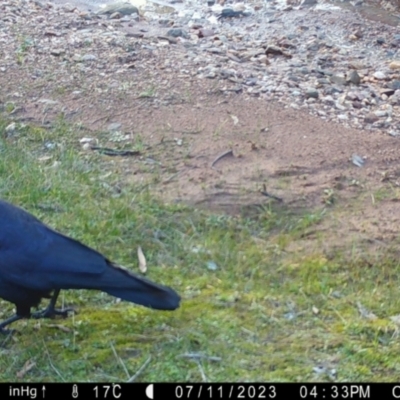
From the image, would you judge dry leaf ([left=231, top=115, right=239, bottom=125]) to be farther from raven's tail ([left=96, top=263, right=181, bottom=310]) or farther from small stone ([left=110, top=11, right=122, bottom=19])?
small stone ([left=110, top=11, right=122, bottom=19])

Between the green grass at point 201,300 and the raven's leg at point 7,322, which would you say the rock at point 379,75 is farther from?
the raven's leg at point 7,322

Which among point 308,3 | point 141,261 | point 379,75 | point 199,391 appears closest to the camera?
point 199,391

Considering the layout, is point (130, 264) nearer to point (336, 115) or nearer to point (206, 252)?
point (206, 252)

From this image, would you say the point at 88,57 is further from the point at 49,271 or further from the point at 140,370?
the point at 140,370

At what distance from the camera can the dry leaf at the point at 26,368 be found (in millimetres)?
3896

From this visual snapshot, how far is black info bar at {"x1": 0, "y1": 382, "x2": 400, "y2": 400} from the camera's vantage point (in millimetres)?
3676

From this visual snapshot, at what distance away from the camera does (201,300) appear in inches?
173

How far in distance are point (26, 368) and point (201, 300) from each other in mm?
939

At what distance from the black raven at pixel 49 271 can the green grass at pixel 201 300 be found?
0.26 meters

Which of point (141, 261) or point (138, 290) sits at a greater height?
point (138, 290)

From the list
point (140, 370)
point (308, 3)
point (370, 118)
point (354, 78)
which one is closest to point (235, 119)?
point (370, 118)

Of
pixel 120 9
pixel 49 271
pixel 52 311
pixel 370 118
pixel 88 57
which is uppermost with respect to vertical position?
pixel 49 271

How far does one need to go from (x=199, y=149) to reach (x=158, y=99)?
0.85 m

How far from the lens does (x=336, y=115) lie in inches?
267
